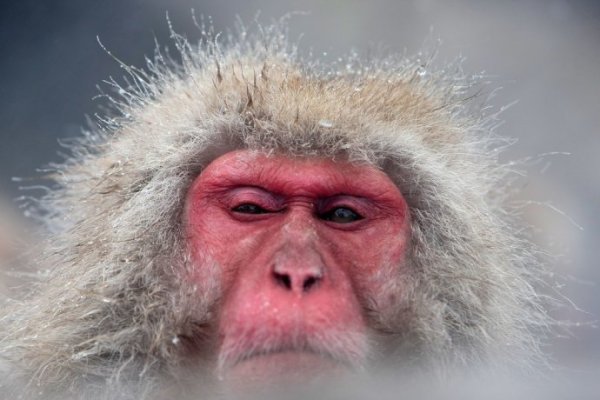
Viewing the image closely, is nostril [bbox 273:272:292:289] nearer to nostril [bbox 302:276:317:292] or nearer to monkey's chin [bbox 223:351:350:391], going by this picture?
nostril [bbox 302:276:317:292]

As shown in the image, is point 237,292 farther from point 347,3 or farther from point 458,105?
point 347,3

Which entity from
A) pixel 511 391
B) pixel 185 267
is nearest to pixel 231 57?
pixel 185 267

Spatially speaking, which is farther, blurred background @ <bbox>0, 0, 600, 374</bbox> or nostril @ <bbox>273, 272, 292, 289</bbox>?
blurred background @ <bbox>0, 0, 600, 374</bbox>

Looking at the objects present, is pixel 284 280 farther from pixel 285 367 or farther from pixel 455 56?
pixel 455 56

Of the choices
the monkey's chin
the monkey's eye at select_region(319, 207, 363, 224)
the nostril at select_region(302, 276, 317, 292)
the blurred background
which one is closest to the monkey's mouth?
the monkey's chin

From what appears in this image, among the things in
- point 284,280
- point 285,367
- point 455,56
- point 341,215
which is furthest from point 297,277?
point 455,56

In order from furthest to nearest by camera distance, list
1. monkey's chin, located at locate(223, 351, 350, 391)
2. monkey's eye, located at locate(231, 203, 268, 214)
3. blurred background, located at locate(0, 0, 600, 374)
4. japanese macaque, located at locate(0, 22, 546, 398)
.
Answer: blurred background, located at locate(0, 0, 600, 374) → monkey's eye, located at locate(231, 203, 268, 214) → japanese macaque, located at locate(0, 22, 546, 398) → monkey's chin, located at locate(223, 351, 350, 391)

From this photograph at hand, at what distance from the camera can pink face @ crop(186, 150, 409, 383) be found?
2354 millimetres

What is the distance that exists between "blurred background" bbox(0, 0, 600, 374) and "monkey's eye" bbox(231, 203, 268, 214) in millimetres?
1175

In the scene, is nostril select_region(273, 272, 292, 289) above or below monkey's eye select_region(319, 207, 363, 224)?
below

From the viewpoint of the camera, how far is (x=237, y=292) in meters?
2.50

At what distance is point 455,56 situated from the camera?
378cm

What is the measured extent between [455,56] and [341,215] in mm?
1370

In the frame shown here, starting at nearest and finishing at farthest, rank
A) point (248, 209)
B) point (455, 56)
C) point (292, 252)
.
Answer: point (292, 252) < point (248, 209) < point (455, 56)
